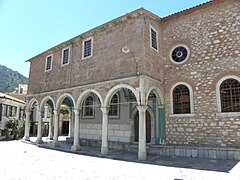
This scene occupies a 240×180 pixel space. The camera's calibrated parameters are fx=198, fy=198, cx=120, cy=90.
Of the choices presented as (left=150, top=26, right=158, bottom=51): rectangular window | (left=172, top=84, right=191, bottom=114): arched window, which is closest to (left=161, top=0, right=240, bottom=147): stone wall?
(left=172, top=84, right=191, bottom=114): arched window

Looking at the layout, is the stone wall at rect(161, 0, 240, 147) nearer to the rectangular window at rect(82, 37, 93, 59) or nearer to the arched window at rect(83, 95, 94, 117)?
the rectangular window at rect(82, 37, 93, 59)

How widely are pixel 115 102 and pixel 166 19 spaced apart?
6.38 m

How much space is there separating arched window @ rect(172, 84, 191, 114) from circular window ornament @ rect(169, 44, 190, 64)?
1.45 meters

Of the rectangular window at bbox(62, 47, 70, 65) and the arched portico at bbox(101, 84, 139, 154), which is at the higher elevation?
the rectangular window at bbox(62, 47, 70, 65)

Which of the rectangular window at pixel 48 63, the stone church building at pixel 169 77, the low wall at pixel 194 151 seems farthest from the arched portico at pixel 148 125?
the rectangular window at pixel 48 63

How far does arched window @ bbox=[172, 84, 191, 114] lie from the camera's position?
1065 cm

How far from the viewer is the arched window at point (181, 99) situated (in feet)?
34.9

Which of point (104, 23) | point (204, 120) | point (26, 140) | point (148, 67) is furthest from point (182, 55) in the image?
point (26, 140)

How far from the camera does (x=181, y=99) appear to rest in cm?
1082

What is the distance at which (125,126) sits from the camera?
1312 centimetres

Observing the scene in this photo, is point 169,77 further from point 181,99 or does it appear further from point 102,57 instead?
point 102,57

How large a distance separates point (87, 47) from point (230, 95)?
876 centimetres

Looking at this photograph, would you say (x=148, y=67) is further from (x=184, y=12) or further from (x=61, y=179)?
(x=61, y=179)

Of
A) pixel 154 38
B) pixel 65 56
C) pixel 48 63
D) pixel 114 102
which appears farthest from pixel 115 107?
pixel 48 63
